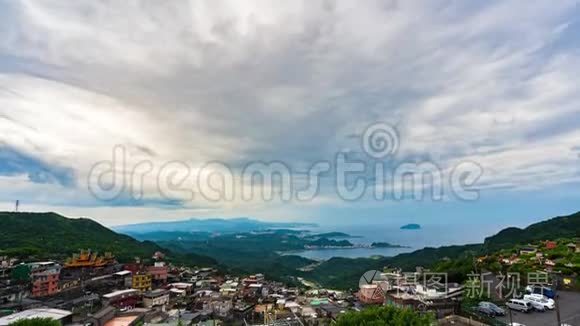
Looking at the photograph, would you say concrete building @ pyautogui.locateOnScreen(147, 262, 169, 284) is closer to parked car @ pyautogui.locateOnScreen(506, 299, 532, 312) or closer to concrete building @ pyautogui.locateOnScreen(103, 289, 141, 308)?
concrete building @ pyautogui.locateOnScreen(103, 289, 141, 308)

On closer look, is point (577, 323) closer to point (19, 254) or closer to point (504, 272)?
point (504, 272)

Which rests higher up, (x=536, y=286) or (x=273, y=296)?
(x=536, y=286)

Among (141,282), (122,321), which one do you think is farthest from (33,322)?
(141,282)

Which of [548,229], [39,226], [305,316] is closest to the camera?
[305,316]

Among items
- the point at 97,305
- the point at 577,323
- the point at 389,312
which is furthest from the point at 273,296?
the point at 577,323

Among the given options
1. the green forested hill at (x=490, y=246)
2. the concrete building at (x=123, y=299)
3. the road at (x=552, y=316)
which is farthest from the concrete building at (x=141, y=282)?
the road at (x=552, y=316)

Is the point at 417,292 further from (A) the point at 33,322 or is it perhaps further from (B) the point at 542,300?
(A) the point at 33,322
